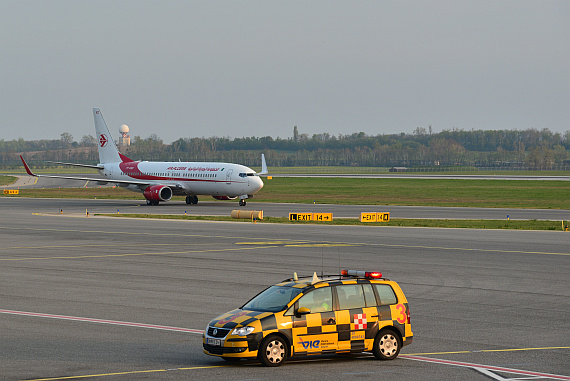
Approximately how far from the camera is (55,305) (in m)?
24.1

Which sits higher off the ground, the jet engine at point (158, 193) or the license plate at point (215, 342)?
the jet engine at point (158, 193)

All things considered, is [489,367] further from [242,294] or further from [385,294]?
[242,294]

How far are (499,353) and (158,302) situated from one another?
1175 cm

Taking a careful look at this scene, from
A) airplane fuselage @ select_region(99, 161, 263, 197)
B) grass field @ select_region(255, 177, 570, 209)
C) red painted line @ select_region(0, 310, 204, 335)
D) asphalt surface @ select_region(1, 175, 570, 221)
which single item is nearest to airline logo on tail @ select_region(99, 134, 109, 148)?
airplane fuselage @ select_region(99, 161, 263, 197)

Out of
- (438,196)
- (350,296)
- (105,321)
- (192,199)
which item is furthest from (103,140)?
(350,296)

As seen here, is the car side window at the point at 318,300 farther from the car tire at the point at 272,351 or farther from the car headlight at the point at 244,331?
the car headlight at the point at 244,331

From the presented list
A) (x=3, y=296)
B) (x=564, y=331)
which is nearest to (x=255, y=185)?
(x=3, y=296)

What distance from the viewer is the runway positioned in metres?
16.4

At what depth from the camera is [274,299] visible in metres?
16.8

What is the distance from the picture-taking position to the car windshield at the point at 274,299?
53.8ft

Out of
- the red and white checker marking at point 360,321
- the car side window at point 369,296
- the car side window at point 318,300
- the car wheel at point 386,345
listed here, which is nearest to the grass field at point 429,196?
the car wheel at point 386,345

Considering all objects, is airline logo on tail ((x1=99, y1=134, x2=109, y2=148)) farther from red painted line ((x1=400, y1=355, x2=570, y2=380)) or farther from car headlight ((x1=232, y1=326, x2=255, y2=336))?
car headlight ((x1=232, y1=326, x2=255, y2=336))

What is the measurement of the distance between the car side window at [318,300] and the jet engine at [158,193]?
6339cm

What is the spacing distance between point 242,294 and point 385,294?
9845mm
